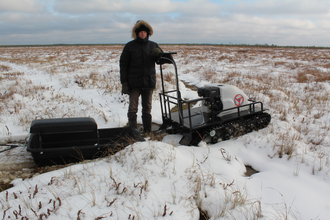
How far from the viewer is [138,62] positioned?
13.3 ft


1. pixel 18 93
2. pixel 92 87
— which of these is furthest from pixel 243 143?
pixel 18 93

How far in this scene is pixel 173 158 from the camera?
10.2 feet

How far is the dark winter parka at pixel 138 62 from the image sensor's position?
4023mm

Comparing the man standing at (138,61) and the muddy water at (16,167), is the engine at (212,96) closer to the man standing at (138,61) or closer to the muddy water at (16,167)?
the man standing at (138,61)

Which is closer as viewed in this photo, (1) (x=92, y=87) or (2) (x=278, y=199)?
(2) (x=278, y=199)

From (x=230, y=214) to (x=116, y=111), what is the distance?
4583mm

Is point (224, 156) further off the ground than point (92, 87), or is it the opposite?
point (92, 87)

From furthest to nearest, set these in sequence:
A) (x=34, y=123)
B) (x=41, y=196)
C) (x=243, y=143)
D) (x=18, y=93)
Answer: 1. (x=18, y=93)
2. (x=243, y=143)
3. (x=34, y=123)
4. (x=41, y=196)

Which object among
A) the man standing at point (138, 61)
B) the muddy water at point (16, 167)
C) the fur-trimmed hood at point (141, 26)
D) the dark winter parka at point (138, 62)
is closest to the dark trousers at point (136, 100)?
the man standing at point (138, 61)

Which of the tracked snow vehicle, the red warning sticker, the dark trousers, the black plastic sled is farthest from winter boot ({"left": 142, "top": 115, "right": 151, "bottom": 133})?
the red warning sticker

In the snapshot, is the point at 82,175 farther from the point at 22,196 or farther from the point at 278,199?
the point at 278,199

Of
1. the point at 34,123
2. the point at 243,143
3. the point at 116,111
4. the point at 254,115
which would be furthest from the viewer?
the point at 116,111

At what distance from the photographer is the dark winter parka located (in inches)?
158

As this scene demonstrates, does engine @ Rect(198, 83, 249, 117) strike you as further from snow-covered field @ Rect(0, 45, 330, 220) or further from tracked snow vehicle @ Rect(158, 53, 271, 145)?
snow-covered field @ Rect(0, 45, 330, 220)
